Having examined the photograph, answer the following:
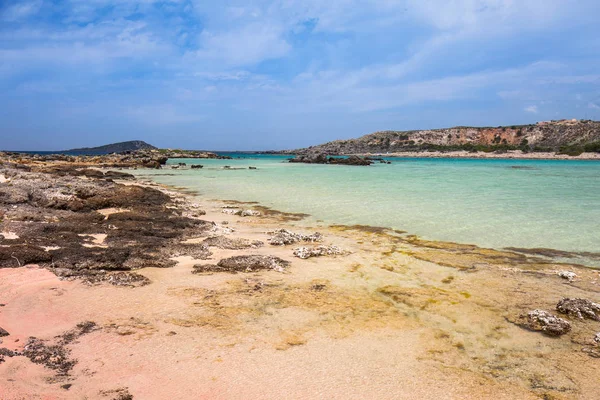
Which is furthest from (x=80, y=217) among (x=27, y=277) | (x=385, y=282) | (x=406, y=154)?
(x=406, y=154)

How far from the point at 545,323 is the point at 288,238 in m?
5.36

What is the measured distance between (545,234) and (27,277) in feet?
39.4

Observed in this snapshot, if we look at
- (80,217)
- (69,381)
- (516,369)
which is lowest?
(516,369)

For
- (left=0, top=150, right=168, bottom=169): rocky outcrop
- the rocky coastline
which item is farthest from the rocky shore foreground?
the rocky coastline

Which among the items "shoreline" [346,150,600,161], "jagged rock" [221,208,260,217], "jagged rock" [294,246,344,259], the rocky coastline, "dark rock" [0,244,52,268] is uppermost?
the rocky coastline

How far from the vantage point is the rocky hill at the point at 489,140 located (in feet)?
308

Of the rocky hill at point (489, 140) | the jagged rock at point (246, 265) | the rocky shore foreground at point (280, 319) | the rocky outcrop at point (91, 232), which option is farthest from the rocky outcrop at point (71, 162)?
the rocky hill at point (489, 140)

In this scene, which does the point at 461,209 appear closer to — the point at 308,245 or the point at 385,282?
the point at 308,245

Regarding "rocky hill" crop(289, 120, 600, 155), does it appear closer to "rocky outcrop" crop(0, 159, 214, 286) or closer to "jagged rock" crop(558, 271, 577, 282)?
"jagged rock" crop(558, 271, 577, 282)

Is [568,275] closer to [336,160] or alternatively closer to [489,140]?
[336,160]

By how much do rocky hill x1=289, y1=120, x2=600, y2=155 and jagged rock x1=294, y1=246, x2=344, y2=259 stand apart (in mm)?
100655

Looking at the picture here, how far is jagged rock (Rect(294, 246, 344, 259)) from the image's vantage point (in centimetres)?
729

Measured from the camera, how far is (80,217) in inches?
359

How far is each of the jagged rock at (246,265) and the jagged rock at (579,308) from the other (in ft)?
14.2
